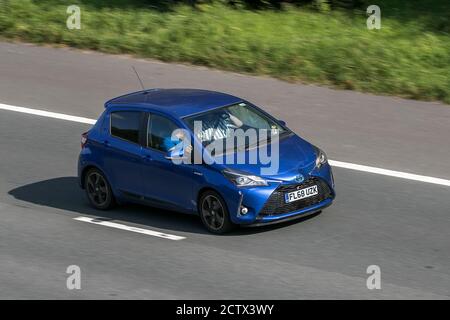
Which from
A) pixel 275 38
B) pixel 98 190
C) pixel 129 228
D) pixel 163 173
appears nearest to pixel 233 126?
pixel 163 173

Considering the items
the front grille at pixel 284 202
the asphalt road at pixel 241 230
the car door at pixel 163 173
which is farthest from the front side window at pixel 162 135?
the front grille at pixel 284 202

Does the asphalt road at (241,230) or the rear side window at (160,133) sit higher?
the rear side window at (160,133)

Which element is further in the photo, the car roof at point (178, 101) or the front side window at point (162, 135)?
the car roof at point (178, 101)

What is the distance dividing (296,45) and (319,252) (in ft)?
26.5

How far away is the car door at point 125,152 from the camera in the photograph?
1377 cm

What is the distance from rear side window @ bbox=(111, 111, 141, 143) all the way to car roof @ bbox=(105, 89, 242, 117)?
0.13m

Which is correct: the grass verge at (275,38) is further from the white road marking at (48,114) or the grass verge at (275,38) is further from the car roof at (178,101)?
the car roof at (178,101)

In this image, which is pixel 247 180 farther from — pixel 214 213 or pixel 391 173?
pixel 391 173

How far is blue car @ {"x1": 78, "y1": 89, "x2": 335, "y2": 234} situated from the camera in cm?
1280

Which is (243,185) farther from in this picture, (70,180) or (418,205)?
(70,180)

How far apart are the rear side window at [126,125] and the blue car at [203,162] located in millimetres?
13

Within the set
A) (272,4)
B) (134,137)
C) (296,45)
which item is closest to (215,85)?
(296,45)

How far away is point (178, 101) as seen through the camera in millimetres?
13906

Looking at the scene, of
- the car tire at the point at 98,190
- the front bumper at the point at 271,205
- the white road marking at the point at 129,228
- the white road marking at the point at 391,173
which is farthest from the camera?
the white road marking at the point at 391,173
